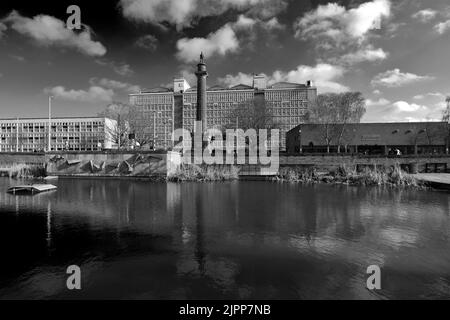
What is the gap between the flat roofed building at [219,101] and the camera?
4363 inches

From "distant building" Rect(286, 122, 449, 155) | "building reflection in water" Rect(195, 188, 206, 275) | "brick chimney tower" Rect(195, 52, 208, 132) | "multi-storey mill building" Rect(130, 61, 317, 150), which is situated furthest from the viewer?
"multi-storey mill building" Rect(130, 61, 317, 150)

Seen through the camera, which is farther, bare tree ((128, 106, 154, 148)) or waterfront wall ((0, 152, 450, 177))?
bare tree ((128, 106, 154, 148))

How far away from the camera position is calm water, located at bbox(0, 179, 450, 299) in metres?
6.28

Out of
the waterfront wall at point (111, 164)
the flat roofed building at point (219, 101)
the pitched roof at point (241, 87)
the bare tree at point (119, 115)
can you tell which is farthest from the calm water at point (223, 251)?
Answer: the pitched roof at point (241, 87)

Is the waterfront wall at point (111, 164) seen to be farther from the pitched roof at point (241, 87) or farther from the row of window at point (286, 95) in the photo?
the pitched roof at point (241, 87)

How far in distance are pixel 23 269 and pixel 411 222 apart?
15213mm

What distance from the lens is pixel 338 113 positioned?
50688 mm

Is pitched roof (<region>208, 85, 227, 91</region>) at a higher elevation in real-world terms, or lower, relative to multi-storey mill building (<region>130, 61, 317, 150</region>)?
higher

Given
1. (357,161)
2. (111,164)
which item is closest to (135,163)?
(111,164)

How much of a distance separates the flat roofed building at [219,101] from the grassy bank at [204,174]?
70.8 m

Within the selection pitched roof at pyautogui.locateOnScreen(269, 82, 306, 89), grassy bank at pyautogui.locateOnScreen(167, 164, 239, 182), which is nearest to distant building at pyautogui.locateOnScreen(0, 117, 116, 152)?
grassy bank at pyautogui.locateOnScreen(167, 164, 239, 182)

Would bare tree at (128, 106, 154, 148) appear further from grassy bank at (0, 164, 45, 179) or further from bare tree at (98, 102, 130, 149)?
grassy bank at (0, 164, 45, 179)

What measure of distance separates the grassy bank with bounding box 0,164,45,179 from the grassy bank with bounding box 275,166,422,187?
109 ft

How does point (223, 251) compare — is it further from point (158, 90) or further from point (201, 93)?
point (158, 90)
